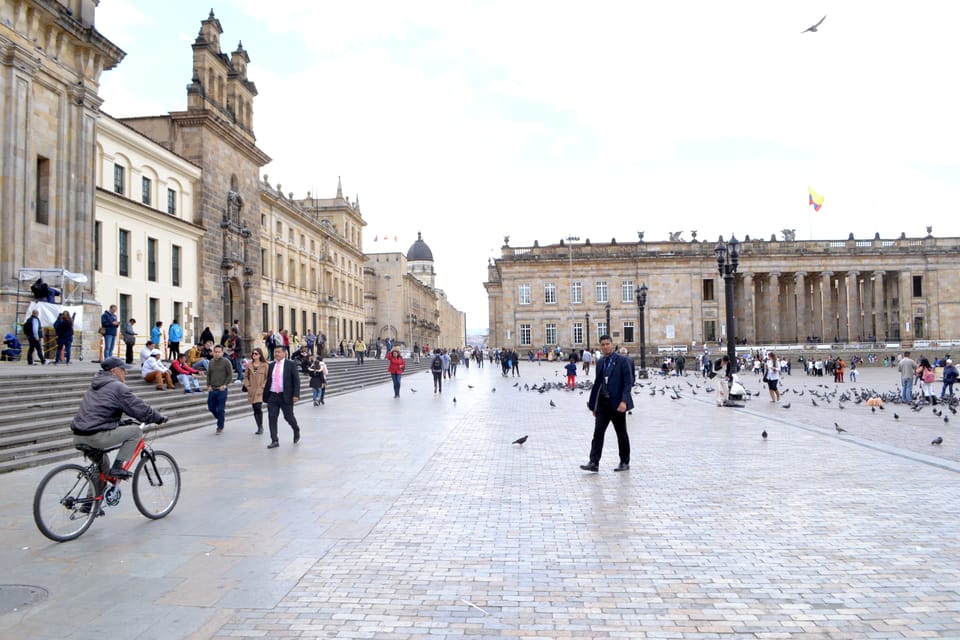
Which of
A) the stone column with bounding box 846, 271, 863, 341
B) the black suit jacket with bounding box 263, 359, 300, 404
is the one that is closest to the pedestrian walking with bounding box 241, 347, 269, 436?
the black suit jacket with bounding box 263, 359, 300, 404

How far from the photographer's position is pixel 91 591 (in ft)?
15.3

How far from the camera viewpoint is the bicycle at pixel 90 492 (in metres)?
5.68

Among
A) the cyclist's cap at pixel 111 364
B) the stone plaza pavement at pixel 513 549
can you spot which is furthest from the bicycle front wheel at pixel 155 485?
the cyclist's cap at pixel 111 364

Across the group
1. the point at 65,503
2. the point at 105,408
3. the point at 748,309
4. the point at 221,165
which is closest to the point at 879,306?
the point at 748,309

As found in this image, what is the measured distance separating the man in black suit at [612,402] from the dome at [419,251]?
124026 mm

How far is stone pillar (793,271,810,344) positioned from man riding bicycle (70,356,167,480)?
7033 centimetres

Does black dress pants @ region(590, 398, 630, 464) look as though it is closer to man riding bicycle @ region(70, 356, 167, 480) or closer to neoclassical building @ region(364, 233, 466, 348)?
man riding bicycle @ region(70, 356, 167, 480)

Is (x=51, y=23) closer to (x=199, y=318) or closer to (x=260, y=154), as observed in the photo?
(x=199, y=318)

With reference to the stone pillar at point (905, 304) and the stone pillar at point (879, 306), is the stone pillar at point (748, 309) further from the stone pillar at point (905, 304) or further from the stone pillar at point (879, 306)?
the stone pillar at point (905, 304)

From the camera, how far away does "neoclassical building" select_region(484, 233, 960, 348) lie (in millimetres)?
66562

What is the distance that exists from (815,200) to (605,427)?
59627mm

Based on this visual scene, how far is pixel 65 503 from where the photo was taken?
578 centimetres

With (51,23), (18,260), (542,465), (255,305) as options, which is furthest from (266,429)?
(255,305)

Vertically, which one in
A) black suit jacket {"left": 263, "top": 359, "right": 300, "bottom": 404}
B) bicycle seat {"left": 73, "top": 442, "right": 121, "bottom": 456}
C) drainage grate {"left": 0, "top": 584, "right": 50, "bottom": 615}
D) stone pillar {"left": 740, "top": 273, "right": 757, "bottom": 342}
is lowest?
drainage grate {"left": 0, "top": 584, "right": 50, "bottom": 615}
